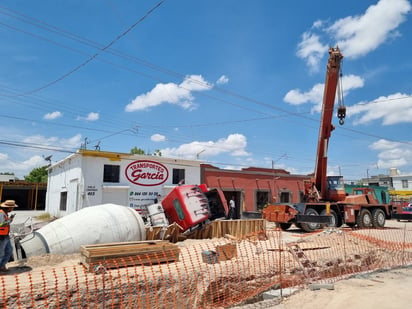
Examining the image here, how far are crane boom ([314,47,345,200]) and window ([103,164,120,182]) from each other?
1261cm

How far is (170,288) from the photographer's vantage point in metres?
7.09

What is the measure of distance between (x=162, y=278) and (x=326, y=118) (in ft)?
43.8

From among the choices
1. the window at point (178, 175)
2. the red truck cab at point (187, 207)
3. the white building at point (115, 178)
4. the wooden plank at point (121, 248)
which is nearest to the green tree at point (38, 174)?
the white building at point (115, 178)

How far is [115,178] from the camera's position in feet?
68.5

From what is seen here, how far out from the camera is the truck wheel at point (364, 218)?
17328 millimetres

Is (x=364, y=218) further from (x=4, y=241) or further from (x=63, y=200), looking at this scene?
(x=63, y=200)

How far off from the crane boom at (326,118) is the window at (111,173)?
41.4 feet

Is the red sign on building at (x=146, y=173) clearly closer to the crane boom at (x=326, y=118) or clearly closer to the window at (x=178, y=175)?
the window at (x=178, y=175)

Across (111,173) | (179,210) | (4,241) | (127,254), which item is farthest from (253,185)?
(4,241)

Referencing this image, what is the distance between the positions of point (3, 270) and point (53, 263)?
1134mm

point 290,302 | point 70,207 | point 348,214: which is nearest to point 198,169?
point 70,207

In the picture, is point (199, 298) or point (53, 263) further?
point (53, 263)

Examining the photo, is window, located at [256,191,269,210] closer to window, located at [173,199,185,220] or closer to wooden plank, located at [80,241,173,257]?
window, located at [173,199,185,220]

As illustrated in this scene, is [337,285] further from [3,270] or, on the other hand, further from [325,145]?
[325,145]
